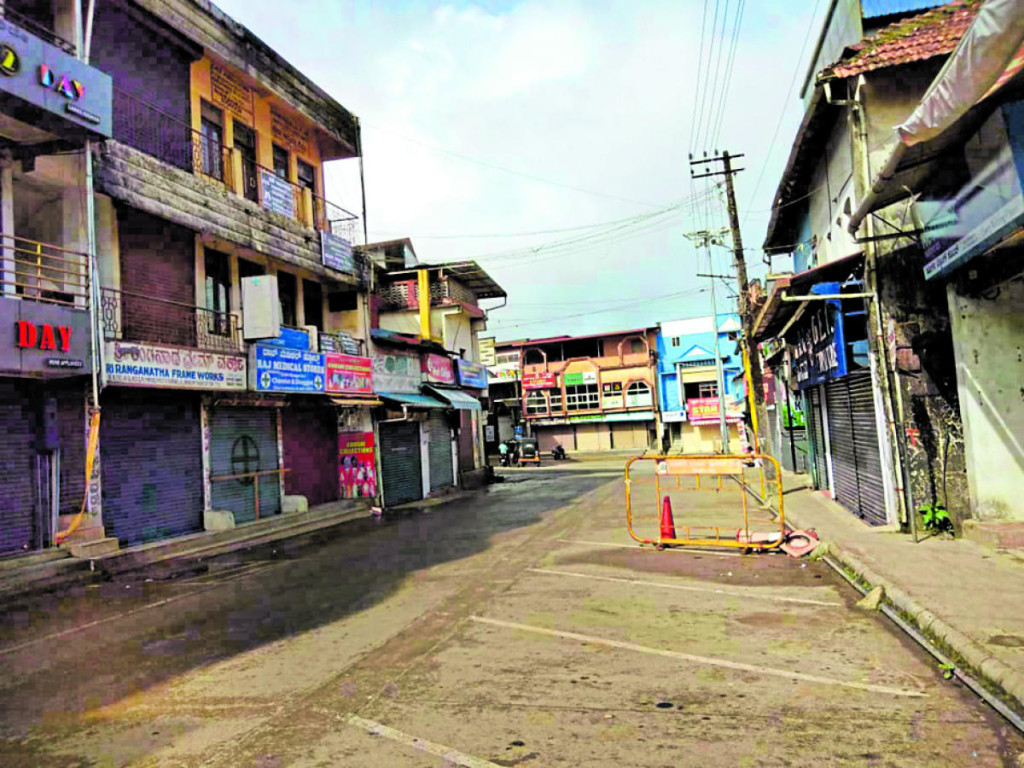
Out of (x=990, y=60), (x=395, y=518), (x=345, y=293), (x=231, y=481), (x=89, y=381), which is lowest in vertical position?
(x=395, y=518)

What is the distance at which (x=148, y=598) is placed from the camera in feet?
31.0

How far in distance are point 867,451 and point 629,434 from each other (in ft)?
151

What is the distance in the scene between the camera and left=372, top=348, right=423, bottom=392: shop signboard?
68.7 ft

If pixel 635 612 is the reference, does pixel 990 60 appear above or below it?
above

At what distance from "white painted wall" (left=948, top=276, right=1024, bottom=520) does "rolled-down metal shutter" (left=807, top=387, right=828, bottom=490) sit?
707 cm

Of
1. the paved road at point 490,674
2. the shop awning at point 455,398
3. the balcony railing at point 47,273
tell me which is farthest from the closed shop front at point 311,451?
the paved road at point 490,674

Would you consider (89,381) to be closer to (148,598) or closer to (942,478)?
(148,598)

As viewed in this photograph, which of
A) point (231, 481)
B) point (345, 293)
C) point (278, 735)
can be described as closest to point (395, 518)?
point (231, 481)

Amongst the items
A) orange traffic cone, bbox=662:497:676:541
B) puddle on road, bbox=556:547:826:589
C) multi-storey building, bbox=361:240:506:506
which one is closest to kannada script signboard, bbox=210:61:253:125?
multi-storey building, bbox=361:240:506:506

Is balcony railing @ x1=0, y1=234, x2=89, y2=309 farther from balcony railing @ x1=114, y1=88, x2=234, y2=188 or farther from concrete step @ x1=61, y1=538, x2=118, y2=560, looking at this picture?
concrete step @ x1=61, y1=538, x2=118, y2=560

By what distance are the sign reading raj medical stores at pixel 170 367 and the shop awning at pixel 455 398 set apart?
30.6 ft

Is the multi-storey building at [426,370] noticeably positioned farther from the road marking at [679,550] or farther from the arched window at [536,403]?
the arched window at [536,403]

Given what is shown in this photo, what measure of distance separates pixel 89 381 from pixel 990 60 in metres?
12.4

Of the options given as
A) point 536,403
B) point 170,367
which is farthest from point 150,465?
point 536,403
